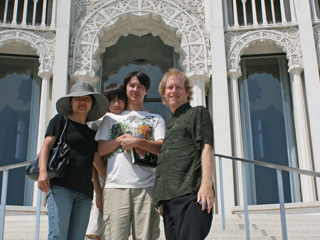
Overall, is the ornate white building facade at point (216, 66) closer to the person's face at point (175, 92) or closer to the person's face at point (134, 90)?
the person's face at point (134, 90)

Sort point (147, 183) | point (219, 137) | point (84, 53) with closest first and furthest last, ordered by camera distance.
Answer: point (147, 183) < point (219, 137) < point (84, 53)

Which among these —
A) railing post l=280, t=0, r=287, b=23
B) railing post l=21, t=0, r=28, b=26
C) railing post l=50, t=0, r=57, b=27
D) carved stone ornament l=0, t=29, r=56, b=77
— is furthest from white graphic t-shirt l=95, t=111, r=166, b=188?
Result: railing post l=280, t=0, r=287, b=23

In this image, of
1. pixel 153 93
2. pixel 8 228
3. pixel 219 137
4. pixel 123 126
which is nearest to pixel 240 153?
pixel 219 137

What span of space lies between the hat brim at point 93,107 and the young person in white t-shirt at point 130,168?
0.26ft

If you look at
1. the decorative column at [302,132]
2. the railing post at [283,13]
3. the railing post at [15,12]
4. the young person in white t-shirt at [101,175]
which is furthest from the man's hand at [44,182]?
the railing post at [283,13]

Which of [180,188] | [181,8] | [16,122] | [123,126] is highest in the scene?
[181,8]

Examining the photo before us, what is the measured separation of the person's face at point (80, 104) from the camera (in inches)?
121

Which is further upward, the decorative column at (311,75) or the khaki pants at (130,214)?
the decorative column at (311,75)

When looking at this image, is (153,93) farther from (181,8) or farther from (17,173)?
(17,173)

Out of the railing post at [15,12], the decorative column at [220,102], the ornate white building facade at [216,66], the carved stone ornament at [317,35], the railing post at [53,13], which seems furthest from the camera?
the railing post at [53,13]

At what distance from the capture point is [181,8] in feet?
25.9

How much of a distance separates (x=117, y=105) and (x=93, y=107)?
190 millimetres

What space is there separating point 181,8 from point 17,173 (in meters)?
4.39

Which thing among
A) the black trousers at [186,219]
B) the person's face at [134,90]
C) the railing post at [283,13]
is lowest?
the black trousers at [186,219]
